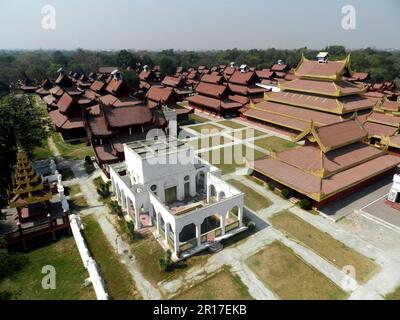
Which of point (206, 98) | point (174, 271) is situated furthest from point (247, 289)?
point (206, 98)

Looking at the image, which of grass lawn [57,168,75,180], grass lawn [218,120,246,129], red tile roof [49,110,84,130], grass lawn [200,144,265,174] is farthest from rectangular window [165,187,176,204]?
grass lawn [218,120,246,129]

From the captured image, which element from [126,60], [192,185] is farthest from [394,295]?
[126,60]

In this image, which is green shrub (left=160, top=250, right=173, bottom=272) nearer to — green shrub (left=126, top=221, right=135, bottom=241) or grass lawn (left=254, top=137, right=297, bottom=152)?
green shrub (left=126, top=221, right=135, bottom=241)

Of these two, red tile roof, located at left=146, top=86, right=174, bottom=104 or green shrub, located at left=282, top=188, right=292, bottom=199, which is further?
red tile roof, located at left=146, top=86, right=174, bottom=104

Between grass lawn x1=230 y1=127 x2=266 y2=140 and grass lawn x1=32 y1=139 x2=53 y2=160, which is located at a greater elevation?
grass lawn x1=230 y1=127 x2=266 y2=140

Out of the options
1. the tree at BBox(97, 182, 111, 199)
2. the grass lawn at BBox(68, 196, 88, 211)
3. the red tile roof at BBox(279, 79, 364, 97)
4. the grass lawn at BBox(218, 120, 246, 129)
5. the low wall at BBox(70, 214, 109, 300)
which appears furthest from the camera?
the grass lawn at BBox(218, 120, 246, 129)
